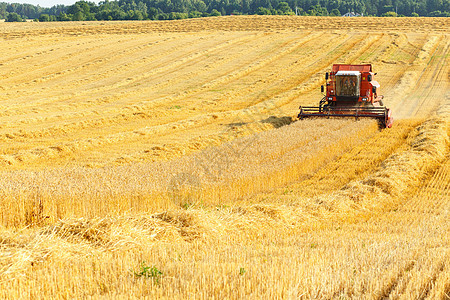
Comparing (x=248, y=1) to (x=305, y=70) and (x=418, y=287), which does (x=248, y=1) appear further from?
(x=418, y=287)

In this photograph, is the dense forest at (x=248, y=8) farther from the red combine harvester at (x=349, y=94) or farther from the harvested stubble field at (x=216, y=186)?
the red combine harvester at (x=349, y=94)

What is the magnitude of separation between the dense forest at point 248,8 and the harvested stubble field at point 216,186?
5356 cm

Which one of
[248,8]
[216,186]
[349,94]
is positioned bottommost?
[216,186]

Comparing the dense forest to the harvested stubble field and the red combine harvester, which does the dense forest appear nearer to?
the harvested stubble field

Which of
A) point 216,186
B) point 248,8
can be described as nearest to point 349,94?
point 216,186

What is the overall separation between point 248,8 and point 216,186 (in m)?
111

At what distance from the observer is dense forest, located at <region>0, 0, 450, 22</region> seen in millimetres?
86250

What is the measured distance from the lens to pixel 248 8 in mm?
115812

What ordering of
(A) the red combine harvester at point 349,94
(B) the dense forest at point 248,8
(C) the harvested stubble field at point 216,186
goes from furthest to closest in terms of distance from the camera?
1. (B) the dense forest at point 248,8
2. (A) the red combine harvester at point 349,94
3. (C) the harvested stubble field at point 216,186

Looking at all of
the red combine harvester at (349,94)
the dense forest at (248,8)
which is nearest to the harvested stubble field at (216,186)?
the red combine harvester at (349,94)

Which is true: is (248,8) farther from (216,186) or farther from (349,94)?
(216,186)

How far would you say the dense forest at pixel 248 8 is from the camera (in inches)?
3396

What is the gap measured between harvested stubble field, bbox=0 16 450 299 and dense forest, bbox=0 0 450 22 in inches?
2108

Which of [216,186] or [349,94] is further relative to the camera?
[349,94]
